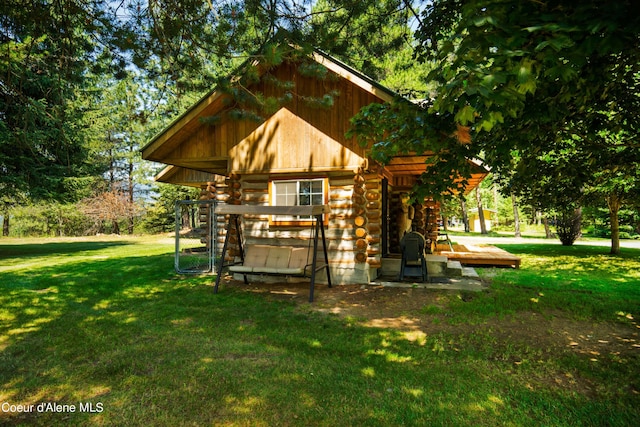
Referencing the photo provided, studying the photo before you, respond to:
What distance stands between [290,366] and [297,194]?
580 cm

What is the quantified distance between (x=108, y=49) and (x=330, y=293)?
255 inches

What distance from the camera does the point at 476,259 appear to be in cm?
1188

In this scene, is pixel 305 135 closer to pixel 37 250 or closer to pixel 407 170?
pixel 407 170

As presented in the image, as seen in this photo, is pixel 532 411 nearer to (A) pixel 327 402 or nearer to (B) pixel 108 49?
(A) pixel 327 402

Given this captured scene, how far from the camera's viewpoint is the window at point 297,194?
9148 mm

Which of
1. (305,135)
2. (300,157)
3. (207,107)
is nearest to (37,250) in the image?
(207,107)

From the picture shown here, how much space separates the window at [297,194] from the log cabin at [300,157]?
0.09 ft

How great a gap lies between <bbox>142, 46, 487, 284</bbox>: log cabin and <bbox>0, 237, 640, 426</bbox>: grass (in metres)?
2.40

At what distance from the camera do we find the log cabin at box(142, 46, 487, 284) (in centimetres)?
868

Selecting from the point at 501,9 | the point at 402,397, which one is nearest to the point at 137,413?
the point at 402,397

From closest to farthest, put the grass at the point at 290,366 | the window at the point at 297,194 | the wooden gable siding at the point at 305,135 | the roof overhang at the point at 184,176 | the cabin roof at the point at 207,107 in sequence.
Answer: the grass at the point at 290,366
the cabin roof at the point at 207,107
the wooden gable siding at the point at 305,135
the window at the point at 297,194
the roof overhang at the point at 184,176

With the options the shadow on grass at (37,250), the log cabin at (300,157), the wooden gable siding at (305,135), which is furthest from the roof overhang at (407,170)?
the shadow on grass at (37,250)

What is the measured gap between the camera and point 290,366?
4.05m

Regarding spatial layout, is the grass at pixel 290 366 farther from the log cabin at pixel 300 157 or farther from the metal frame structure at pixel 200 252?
the metal frame structure at pixel 200 252
